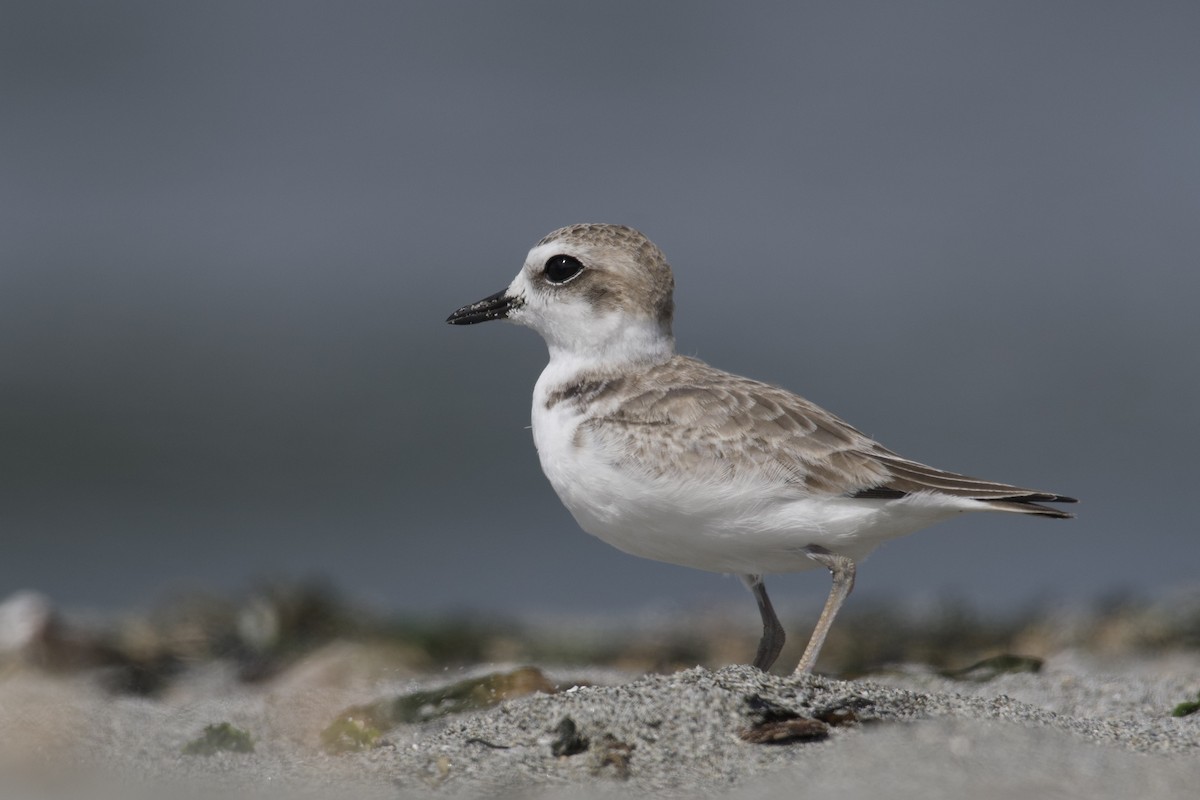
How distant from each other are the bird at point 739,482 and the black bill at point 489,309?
23.3 inches

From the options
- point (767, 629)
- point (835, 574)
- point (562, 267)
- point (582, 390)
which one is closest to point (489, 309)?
point (562, 267)

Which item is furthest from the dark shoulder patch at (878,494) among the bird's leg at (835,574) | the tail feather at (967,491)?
the bird's leg at (835,574)

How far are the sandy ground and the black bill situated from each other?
1.92m

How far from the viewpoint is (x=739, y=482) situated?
5.04 m

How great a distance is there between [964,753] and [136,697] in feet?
13.0

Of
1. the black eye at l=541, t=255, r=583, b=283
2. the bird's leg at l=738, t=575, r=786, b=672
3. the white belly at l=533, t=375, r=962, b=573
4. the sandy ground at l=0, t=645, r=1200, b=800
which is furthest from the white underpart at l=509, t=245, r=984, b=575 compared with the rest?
the black eye at l=541, t=255, r=583, b=283

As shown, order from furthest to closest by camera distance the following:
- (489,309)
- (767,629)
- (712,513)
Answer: (489,309), (767,629), (712,513)

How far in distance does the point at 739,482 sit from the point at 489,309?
1.71m

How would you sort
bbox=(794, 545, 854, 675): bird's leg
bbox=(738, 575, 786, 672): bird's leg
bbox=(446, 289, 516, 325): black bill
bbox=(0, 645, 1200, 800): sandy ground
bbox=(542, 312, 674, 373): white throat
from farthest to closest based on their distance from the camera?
bbox=(446, 289, 516, 325): black bill → bbox=(542, 312, 674, 373): white throat → bbox=(738, 575, 786, 672): bird's leg → bbox=(794, 545, 854, 675): bird's leg → bbox=(0, 645, 1200, 800): sandy ground

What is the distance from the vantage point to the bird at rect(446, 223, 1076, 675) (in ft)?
16.6

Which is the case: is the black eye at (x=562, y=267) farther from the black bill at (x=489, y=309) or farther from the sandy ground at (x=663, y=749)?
the sandy ground at (x=663, y=749)

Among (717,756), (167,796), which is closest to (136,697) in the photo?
(167,796)

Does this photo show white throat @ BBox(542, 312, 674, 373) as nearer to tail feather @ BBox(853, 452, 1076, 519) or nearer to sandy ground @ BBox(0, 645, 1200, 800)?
tail feather @ BBox(853, 452, 1076, 519)

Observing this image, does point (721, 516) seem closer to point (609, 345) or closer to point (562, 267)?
point (609, 345)
